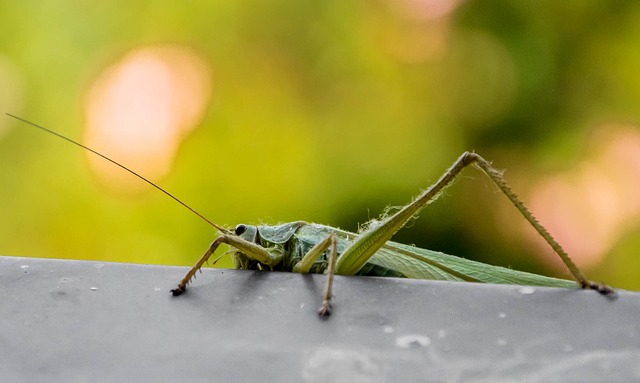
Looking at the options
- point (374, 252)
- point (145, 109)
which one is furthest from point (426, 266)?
point (145, 109)

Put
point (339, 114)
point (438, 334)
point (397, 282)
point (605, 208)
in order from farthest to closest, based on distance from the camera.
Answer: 1. point (339, 114)
2. point (605, 208)
3. point (397, 282)
4. point (438, 334)

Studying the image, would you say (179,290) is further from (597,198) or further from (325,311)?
(597,198)

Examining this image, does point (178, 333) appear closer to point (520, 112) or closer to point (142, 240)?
point (142, 240)

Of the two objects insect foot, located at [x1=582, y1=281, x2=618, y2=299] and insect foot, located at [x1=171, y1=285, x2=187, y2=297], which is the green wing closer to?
insect foot, located at [x1=582, y1=281, x2=618, y2=299]

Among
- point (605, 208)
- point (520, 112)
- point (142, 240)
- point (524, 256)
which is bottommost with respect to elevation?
point (142, 240)

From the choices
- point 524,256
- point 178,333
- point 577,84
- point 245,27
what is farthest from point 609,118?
point 178,333

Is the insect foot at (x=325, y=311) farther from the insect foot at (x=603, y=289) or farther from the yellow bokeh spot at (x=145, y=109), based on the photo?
the yellow bokeh spot at (x=145, y=109)
